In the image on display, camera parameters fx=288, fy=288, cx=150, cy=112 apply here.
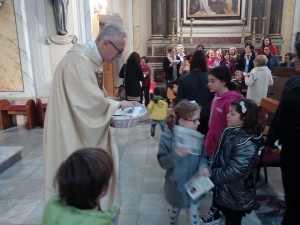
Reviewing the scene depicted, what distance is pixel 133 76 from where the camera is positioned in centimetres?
634

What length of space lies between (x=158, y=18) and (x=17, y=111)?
256 inches

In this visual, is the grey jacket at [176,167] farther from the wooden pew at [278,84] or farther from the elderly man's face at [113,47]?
the wooden pew at [278,84]

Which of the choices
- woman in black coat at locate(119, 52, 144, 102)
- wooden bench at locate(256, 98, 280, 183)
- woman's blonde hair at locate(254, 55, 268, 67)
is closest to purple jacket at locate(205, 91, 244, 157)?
wooden bench at locate(256, 98, 280, 183)

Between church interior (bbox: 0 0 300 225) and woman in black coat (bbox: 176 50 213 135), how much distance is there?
1.09m

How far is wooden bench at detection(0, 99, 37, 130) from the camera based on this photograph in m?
6.05

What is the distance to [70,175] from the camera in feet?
3.44

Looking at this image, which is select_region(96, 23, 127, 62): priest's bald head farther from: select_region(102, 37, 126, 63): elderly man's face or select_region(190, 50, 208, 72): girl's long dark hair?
select_region(190, 50, 208, 72): girl's long dark hair

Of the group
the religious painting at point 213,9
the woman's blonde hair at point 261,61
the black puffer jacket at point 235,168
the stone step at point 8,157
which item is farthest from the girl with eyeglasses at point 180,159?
the religious painting at point 213,9

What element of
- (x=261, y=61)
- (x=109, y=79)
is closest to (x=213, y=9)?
(x=109, y=79)

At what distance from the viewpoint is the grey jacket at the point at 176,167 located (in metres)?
2.03

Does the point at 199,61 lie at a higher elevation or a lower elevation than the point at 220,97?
higher

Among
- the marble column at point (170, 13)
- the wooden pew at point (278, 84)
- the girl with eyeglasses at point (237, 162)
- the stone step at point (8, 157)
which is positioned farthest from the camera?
the marble column at point (170, 13)

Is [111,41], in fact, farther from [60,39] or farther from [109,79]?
[109,79]

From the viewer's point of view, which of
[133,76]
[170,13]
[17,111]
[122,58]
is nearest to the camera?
[122,58]
